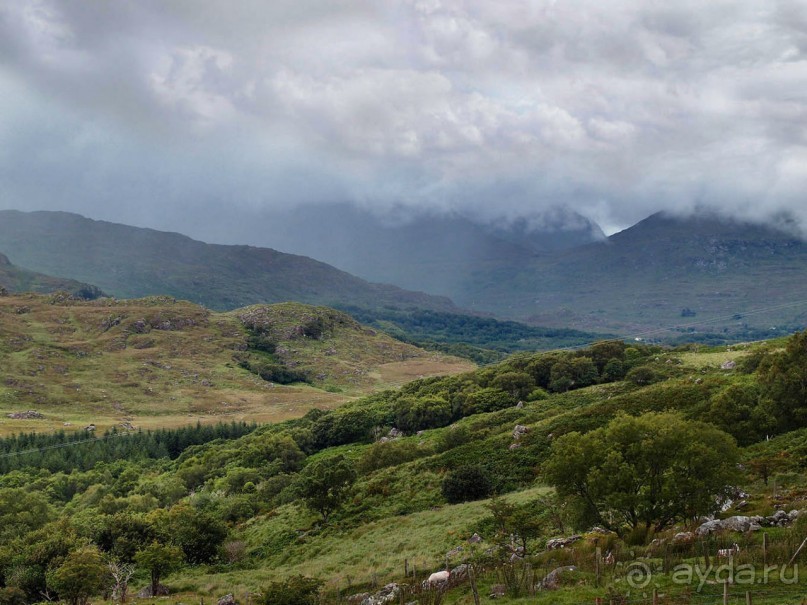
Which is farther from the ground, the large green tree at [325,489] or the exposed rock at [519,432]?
the exposed rock at [519,432]

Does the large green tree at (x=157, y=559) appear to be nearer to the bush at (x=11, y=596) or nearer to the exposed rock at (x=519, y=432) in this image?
the bush at (x=11, y=596)

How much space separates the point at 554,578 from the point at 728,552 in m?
7.28

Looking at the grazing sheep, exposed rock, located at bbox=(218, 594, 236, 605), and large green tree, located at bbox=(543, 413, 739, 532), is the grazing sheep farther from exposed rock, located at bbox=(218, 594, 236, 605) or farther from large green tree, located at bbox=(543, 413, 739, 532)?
exposed rock, located at bbox=(218, 594, 236, 605)

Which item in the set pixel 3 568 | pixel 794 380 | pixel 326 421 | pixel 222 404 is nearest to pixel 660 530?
pixel 794 380

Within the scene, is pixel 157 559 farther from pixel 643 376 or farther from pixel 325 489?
pixel 643 376

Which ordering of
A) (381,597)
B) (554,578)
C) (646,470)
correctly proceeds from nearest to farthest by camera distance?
(554,578) → (381,597) → (646,470)

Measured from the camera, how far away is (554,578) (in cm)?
2650

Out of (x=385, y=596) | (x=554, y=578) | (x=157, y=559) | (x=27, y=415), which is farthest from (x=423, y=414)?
(x=27, y=415)

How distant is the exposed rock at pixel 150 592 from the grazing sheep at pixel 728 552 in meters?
40.0

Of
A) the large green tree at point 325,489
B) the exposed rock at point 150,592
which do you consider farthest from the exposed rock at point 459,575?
the large green tree at point 325,489

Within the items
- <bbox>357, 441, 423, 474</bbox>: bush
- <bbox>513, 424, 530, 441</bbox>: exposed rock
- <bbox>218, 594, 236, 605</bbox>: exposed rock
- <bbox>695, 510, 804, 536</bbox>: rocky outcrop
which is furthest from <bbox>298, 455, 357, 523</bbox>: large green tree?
<bbox>695, 510, 804, 536</bbox>: rocky outcrop

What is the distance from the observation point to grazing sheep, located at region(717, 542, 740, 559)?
2406 centimetres

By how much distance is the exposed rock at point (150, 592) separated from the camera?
46.1 m

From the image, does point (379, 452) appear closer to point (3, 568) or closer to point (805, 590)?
point (3, 568)
